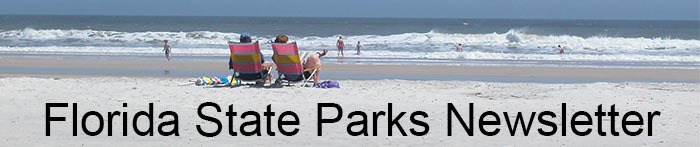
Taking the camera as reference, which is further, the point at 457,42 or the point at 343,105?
the point at 457,42

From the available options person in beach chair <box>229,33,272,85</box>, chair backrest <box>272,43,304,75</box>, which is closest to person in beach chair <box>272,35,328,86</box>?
chair backrest <box>272,43,304,75</box>

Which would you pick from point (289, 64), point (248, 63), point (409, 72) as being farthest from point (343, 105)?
point (409, 72)

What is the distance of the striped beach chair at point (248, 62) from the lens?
11.8 meters

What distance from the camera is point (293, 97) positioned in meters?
10.2

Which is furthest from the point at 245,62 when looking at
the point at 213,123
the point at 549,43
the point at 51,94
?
the point at 549,43

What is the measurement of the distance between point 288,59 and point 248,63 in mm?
490

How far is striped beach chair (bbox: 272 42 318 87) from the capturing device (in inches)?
467

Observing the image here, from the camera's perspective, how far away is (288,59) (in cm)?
1195

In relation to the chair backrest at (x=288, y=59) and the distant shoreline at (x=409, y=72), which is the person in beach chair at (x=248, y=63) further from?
the distant shoreline at (x=409, y=72)

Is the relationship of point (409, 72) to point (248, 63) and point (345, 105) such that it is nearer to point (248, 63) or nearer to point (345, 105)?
point (248, 63)

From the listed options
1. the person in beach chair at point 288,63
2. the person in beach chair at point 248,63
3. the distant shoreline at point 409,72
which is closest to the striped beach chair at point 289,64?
the person in beach chair at point 288,63

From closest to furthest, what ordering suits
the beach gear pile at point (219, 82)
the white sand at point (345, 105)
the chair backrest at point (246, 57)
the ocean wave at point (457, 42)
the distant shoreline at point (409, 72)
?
1. the white sand at point (345, 105)
2. the chair backrest at point (246, 57)
3. the beach gear pile at point (219, 82)
4. the distant shoreline at point (409, 72)
5. the ocean wave at point (457, 42)

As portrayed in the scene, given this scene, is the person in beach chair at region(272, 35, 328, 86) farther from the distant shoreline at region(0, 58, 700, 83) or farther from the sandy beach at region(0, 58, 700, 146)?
the distant shoreline at region(0, 58, 700, 83)

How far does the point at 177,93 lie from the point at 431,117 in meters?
3.45
